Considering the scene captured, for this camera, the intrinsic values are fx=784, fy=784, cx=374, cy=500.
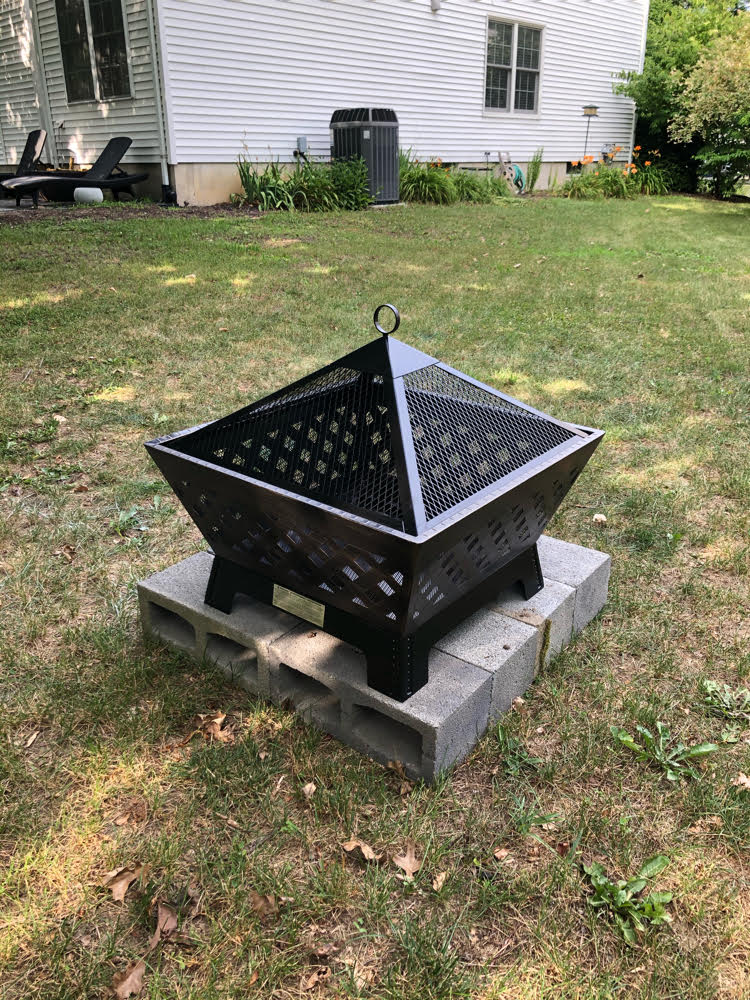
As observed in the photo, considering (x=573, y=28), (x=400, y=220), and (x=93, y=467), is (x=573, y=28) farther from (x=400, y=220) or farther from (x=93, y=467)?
(x=93, y=467)

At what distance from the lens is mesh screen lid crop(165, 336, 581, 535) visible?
1863mm

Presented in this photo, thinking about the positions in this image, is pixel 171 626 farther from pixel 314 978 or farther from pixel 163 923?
pixel 314 978

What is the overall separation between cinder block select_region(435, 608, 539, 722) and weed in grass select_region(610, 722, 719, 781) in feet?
0.96

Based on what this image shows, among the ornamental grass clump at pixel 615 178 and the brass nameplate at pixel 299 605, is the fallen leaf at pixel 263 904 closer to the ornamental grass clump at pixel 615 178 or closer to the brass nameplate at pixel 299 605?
the brass nameplate at pixel 299 605

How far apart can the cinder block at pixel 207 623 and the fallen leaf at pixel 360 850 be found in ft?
1.80

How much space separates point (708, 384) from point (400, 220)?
6.83 m

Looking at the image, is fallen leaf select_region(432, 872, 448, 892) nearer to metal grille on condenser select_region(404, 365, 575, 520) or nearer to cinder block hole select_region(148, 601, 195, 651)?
metal grille on condenser select_region(404, 365, 575, 520)

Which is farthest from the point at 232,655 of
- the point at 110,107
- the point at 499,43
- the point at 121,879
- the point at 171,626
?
the point at 499,43

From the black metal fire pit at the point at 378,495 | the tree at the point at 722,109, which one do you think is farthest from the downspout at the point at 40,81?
the black metal fire pit at the point at 378,495

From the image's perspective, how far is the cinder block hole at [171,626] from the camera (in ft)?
8.14

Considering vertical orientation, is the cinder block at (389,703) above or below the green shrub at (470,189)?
below

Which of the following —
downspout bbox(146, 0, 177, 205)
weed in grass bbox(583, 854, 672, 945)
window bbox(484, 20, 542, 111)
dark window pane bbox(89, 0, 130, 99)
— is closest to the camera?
weed in grass bbox(583, 854, 672, 945)

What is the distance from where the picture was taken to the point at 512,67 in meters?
16.4

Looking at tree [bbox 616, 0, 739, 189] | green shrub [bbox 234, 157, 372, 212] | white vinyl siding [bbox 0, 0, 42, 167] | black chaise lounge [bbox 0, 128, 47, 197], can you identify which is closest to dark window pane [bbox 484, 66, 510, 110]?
tree [bbox 616, 0, 739, 189]
